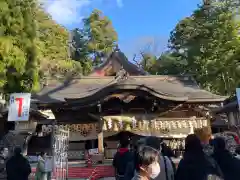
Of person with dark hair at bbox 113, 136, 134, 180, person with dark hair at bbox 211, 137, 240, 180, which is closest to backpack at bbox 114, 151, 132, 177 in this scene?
person with dark hair at bbox 113, 136, 134, 180

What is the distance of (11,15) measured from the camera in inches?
441

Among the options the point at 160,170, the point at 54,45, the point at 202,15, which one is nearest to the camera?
the point at 160,170

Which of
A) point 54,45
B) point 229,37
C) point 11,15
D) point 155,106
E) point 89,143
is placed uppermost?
point 54,45

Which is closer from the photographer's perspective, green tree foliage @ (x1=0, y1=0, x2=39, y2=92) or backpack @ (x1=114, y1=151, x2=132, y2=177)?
backpack @ (x1=114, y1=151, x2=132, y2=177)

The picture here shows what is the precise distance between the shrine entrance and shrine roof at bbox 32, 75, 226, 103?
1978 millimetres

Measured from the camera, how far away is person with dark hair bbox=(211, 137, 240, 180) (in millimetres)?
3535

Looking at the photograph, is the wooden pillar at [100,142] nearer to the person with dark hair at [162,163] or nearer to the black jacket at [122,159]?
the black jacket at [122,159]

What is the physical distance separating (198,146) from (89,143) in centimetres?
1188

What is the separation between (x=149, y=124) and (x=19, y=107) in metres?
5.48

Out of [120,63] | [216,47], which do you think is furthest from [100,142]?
[216,47]

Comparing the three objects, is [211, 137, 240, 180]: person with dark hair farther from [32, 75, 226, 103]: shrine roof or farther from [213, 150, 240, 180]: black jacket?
[32, 75, 226, 103]: shrine roof

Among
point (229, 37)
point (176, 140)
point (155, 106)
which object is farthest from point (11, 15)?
point (229, 37)

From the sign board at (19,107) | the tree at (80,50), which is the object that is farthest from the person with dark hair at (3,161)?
the tree at (80,50)

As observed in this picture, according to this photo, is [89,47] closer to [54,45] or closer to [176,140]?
[54,45]
